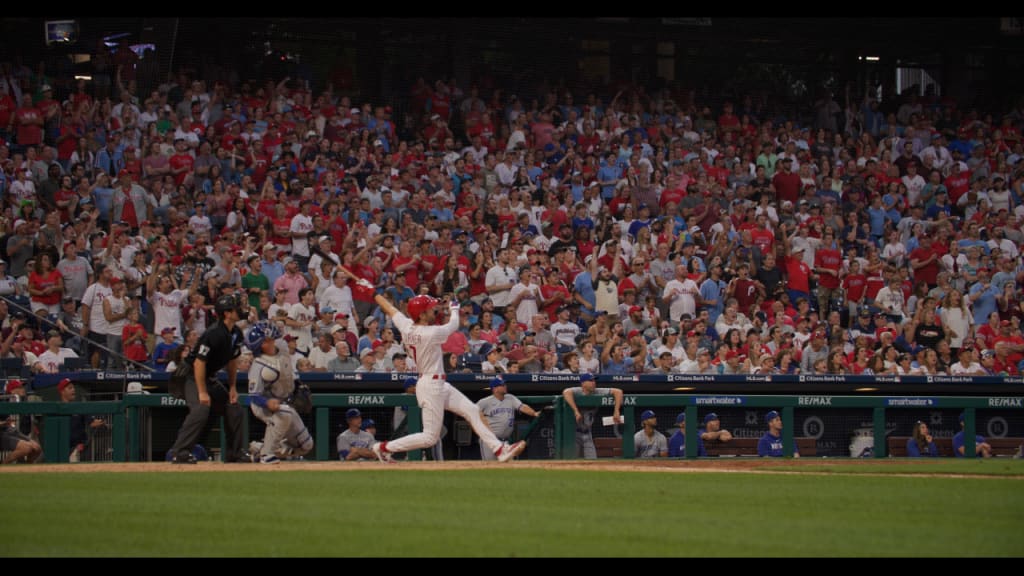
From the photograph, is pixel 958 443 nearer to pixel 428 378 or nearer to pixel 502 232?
pixel 428 378

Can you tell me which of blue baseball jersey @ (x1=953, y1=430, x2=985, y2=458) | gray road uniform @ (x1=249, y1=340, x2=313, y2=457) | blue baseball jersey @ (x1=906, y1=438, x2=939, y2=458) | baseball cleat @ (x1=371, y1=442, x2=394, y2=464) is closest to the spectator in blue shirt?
blue baseball jersey @ (x1=953, y1=430, x2=985, y2=458)

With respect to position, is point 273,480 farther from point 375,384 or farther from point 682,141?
point 682,141

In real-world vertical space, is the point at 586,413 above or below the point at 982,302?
below

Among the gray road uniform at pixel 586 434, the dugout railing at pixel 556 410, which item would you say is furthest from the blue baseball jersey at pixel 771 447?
the gray road uniform at pixel 586 434

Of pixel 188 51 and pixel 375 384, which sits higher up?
pixel 188 51

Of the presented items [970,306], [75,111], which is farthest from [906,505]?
[75,111]

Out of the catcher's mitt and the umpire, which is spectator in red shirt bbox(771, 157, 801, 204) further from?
the umpire

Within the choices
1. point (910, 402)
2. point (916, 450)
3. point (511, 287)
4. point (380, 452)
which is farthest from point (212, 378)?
point (916, 450)

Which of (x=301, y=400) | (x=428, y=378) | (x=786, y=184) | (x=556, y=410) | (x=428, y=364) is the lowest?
(x=556, y=410)
